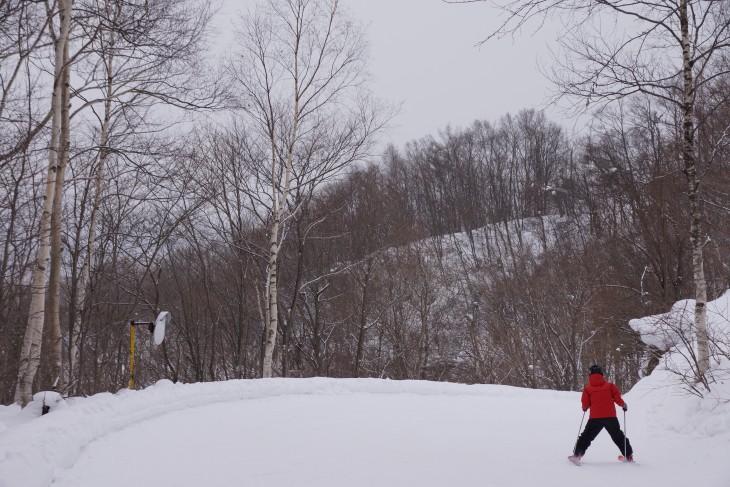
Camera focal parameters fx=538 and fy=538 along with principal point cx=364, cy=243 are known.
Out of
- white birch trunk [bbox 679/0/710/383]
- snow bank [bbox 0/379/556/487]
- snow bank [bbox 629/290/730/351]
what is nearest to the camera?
snow bank [bbox 0/379/556/487]

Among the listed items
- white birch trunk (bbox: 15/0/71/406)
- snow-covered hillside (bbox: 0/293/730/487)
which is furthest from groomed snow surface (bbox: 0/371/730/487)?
white birch trunk (bbox: 15/0/71/406)

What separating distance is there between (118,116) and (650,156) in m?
32.7

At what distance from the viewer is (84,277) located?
14.8m

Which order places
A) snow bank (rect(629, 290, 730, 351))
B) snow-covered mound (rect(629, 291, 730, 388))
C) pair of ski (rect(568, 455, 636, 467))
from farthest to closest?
snow bank (rect(629, 290, 730, 351)) → snow-covered mound (rect(629, 291, 730, 388)) → pair of ski (rect(568, 455, 636, 467))

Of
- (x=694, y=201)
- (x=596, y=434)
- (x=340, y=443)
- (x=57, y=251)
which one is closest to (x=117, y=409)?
(x=57, y=251)

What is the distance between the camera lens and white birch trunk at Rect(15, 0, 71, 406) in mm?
9367

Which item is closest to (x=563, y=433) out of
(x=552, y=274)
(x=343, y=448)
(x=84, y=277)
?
(x=343, y=448)

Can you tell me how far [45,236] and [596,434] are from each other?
30.8 feet

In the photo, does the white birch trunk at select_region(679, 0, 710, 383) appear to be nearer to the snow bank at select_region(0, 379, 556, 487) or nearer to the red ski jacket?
the red ski jacket

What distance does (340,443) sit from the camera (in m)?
7.61

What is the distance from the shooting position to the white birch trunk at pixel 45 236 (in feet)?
30.7

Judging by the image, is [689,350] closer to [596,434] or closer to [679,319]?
[596,434]

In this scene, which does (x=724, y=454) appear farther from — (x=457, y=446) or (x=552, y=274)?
(x=552, y=274)

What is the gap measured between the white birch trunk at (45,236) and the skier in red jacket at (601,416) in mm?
8774
